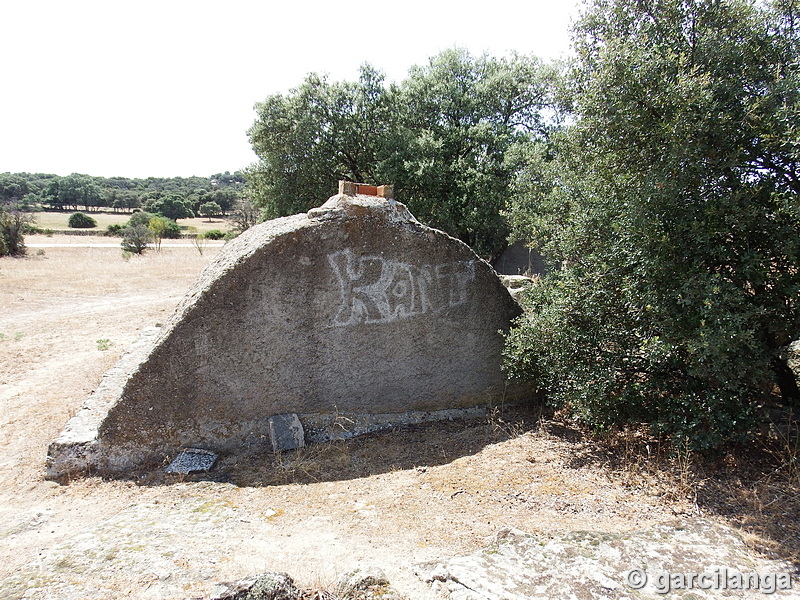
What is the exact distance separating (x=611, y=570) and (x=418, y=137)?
42.9 ft

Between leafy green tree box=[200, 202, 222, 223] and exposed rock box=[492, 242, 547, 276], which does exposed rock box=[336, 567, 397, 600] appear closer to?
exposed rock box=[492, 242, 547, 276]

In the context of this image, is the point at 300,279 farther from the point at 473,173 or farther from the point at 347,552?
the point at 473,173

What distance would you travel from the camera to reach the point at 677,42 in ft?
16.9

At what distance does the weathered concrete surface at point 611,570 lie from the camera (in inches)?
119

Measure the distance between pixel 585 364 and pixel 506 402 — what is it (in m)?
1.46

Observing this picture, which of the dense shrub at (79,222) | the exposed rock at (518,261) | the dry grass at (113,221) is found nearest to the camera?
the exposed rock at (518,261)

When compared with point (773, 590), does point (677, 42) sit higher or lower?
higher

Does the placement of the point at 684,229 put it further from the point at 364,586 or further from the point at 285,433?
the point at 285,433


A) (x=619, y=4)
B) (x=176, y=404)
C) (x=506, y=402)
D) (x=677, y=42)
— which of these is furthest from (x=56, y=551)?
(x=619, y=4)

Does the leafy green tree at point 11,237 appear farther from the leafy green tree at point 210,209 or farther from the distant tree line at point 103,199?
the leafy green tree at point 210,209

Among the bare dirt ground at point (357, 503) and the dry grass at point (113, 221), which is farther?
the dry grass at point (113, 221)

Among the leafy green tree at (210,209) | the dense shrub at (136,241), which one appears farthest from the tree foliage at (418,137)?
the leafy green tree at (210,209)

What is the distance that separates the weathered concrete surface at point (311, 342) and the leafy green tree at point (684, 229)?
3.57ft

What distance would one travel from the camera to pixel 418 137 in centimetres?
1450
